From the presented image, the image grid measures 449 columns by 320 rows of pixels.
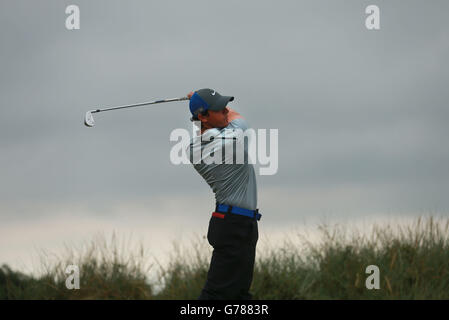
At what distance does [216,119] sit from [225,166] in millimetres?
597

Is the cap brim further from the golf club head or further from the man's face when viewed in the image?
the golf club head

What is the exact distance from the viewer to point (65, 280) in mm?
9609

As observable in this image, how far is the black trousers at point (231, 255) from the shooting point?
20.0 ft

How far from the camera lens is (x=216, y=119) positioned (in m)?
6.44

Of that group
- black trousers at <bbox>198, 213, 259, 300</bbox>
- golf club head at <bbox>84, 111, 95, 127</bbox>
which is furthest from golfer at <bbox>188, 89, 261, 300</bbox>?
golf club head at <bbox>84, 111, 95, 127</bbox>

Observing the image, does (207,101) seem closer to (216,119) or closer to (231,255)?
(216,119)

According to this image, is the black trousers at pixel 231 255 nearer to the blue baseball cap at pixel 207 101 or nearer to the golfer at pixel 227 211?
the golfer at pixel 227 211

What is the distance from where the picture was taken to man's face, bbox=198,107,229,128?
6.42 metres

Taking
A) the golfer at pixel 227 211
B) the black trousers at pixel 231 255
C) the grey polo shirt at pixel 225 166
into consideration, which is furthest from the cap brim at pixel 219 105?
the black trousers at pixel 231 255

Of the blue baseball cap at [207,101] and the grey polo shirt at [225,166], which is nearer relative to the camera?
the grey polo shirt at [225,166]

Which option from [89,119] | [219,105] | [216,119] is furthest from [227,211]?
[89,119]
